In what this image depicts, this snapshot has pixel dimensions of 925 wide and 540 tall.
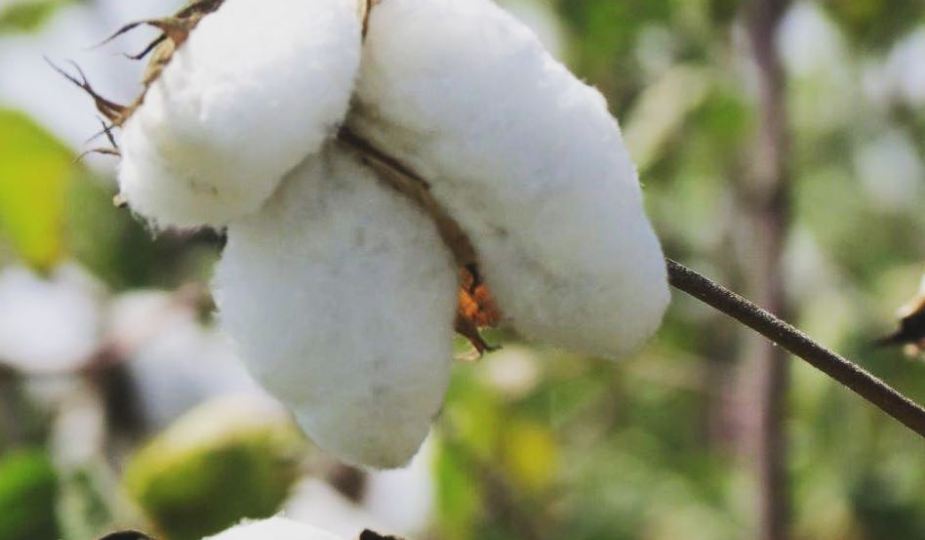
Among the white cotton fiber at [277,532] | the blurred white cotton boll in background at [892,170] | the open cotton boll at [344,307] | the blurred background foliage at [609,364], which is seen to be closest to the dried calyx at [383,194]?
the open cotton boll at [344,307]

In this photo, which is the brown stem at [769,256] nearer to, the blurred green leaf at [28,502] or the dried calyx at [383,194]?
the blurred green leaf at [28,502]

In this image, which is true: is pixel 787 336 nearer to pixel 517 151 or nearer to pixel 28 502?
pixel 517 151

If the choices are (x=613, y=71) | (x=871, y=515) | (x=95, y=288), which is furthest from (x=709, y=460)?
(x=95, y=288)

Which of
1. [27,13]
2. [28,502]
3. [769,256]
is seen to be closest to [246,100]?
[28,502]

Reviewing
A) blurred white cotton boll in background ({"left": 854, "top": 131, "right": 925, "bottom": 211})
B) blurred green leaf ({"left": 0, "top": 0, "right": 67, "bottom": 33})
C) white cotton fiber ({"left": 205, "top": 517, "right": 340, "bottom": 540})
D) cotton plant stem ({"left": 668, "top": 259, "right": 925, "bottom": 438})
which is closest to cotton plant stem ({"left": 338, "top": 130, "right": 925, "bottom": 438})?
cotton plant stem ({"left": 668, "top": 259, "right": 925, "bottom": 438})

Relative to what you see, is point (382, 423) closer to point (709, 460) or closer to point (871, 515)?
point (871, 515)

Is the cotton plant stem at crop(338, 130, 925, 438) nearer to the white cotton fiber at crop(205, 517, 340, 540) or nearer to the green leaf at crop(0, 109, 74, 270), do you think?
the white cotton fiber at crop(205, 517, 340, 540)
